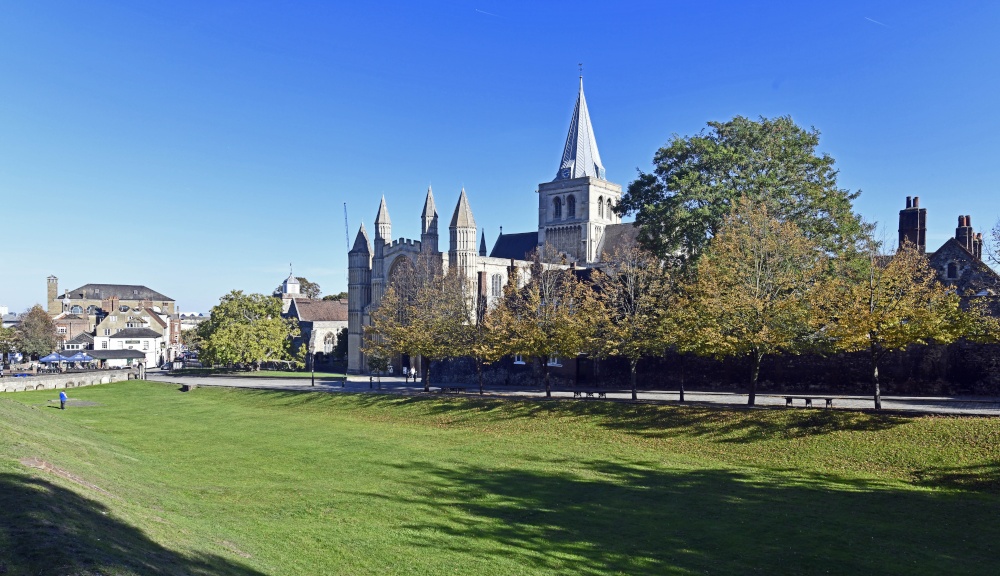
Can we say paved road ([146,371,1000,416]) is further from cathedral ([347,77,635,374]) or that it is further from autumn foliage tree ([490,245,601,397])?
cathedral ([347,77,635,374])

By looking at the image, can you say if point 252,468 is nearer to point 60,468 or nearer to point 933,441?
point 60,468

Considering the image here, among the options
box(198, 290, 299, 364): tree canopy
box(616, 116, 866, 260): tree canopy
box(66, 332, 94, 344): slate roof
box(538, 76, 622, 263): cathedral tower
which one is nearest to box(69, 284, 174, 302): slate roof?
box(66, 332, 94, 344): slate roof

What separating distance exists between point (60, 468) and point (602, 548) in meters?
14.7

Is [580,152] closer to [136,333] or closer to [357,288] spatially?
[357,288]

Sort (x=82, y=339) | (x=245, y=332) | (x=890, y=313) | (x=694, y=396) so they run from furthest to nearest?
(x=82, y=339) < (x=245, y=332) < (x=694, y=396) < (x=890, y=313)

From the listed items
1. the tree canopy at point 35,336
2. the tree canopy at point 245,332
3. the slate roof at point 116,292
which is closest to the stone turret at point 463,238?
the tree canopy at point 245,332

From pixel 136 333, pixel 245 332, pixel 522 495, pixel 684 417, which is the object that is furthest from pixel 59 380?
pixel 522 495

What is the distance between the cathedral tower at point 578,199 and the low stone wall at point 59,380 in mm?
52123

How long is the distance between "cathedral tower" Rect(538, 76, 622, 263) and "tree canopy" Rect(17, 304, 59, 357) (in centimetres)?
6623

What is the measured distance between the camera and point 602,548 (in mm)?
16250

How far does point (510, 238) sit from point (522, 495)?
79.6 metres

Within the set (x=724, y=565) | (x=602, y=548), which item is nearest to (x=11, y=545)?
(x=602, y=548)

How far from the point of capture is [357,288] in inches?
3130

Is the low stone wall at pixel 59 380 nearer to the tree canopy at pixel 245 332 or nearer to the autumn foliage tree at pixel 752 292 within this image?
the tree canopy at pixel 245 332
